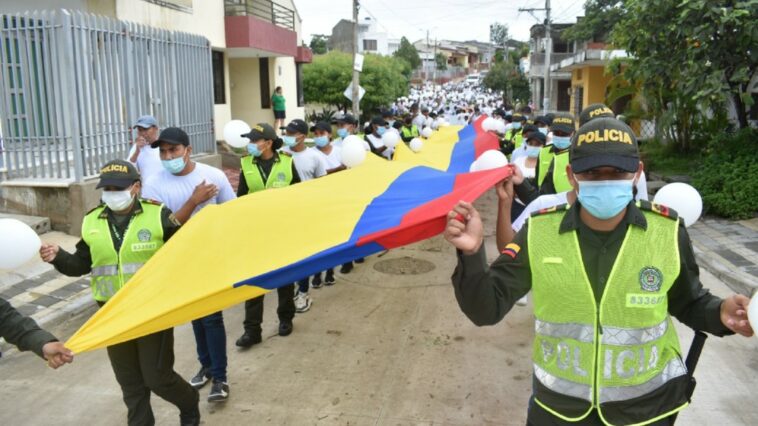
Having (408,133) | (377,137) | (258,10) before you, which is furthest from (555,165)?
(258,10)

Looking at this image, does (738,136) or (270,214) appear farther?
(738,136)

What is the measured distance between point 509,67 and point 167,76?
4673 centimetres

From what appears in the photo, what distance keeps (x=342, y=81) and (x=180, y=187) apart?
24539 millimetres

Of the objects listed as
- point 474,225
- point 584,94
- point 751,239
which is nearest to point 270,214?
point 474,225

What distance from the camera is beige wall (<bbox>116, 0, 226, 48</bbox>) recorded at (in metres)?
12.6

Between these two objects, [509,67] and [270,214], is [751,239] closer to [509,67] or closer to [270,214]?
[270,214]

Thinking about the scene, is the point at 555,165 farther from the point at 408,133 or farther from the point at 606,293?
the point at 408,133

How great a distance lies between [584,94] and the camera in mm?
30344

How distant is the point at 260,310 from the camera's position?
5.36 m

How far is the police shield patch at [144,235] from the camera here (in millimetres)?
3625

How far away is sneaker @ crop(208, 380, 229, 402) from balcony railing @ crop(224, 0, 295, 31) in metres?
14.7

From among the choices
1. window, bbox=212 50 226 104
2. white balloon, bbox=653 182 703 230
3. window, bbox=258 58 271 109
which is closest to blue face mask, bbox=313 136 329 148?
white balloon, bbox=653 182 703 230

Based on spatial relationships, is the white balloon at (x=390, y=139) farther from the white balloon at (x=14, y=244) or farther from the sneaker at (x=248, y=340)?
the white balloon at (x=14, y=244)

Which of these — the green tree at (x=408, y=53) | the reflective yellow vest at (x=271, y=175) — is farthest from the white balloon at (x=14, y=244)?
the green tree at (x=408, y=53)
